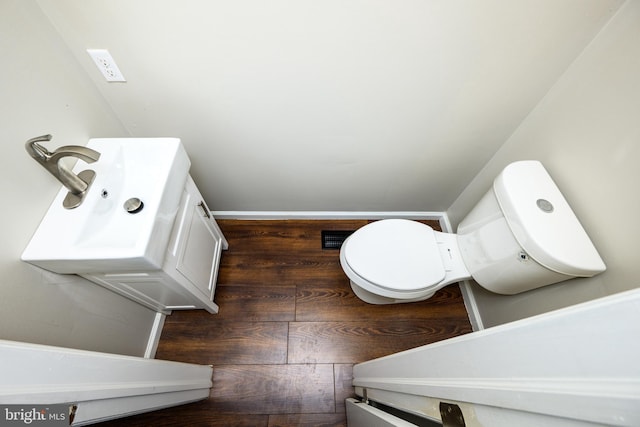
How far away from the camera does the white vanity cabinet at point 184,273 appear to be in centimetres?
85

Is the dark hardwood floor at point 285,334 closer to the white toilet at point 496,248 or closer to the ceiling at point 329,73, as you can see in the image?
the white toilet at point 496,248

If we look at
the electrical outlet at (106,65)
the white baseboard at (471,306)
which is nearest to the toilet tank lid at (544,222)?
the white baseboard at (471,306)

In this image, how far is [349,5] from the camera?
738 mm

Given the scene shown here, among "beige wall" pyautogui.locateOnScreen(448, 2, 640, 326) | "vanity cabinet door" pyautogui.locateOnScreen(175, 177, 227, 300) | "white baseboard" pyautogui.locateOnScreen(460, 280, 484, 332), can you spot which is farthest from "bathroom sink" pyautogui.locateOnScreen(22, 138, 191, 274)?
"white baseboard" pyautogui.locateOnScreen(460, 280, 484, 332)

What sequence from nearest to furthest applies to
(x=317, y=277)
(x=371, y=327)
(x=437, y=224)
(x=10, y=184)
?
(x=10, y=184) → (x=371, y=327) → (x=317, y=277) → (x=437, y=224)

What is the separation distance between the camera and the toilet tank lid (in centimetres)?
75

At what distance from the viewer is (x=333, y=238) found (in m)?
1.70

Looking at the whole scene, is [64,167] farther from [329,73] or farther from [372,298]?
[372,298]

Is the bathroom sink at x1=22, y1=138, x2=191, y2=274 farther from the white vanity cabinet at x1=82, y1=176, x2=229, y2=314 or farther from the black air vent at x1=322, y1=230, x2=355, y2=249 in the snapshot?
the black air vent at x1=322, y1=230, x2=355, y2=249

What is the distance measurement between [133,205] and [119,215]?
2.0 inches

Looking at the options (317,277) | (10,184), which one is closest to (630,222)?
(317,277)

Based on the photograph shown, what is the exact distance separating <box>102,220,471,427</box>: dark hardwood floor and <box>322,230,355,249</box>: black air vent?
0.06 metres

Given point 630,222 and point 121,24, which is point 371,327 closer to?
point 630,222

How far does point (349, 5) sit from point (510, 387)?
987 millimetres
